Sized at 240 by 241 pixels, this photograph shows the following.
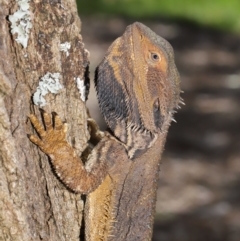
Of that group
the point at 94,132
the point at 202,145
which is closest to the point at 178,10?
the point at 202,145

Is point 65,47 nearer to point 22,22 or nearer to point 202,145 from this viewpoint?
point 22,22

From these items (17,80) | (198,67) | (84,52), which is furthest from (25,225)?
(198,67)

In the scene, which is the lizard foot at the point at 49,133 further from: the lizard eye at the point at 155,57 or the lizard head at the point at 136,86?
the lizard eye at the point at 155,57

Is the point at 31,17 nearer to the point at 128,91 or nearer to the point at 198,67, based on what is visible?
the point at 128,91

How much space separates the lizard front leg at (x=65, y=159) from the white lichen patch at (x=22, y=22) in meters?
0.46

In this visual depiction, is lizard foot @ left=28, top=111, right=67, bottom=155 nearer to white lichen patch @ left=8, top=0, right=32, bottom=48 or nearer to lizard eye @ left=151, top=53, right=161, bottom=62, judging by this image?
white lichen patch @ left=8, top=0, right=32, bottom=48

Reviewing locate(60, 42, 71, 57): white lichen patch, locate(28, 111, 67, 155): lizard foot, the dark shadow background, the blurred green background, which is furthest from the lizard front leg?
the blurred green background

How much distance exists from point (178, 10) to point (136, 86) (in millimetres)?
13992

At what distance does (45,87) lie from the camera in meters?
3.41

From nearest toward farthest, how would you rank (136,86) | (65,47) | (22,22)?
(22,22)
(65,47)
(136,86)

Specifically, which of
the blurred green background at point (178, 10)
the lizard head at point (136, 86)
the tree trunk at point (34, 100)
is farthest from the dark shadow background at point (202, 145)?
the tree trunk at point (34, 100)

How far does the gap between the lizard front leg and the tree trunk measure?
51 mm

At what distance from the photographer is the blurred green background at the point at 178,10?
16.5m

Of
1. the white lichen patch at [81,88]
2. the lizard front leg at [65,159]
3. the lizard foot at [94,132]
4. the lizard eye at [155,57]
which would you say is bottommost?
the lizard front leg at [65,159]
